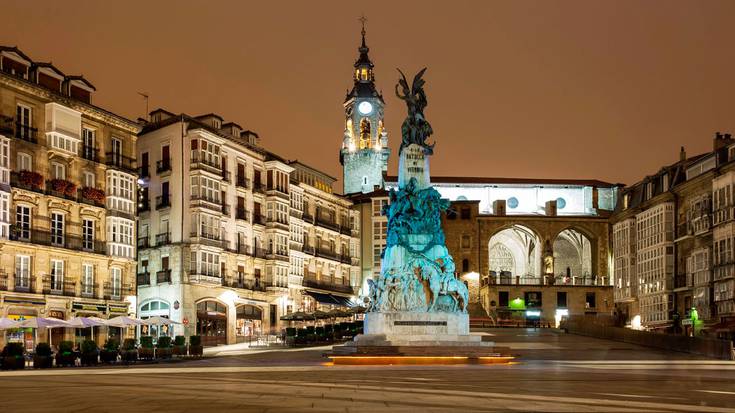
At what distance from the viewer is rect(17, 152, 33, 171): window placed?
54781 mm

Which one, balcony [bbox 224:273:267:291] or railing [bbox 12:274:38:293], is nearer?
railing [bbox 12:274:38:293]

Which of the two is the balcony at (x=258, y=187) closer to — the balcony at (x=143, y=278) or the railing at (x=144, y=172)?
the railing at (x=144, y=172)

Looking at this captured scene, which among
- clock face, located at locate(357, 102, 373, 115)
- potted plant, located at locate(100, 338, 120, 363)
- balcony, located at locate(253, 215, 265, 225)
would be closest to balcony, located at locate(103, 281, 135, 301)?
potted plant, located at locate(100, 338, 120, 363)

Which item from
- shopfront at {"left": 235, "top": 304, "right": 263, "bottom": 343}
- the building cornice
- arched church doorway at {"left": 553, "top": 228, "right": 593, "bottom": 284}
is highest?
the building cornice

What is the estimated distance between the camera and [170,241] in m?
70.2

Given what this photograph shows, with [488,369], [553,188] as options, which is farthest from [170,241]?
[553,188]

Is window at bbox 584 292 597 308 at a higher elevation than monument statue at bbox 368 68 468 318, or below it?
below

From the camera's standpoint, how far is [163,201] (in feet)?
233

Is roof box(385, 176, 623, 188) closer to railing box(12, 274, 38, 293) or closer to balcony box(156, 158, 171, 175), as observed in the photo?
balcony box(156, 158, 171, 175)

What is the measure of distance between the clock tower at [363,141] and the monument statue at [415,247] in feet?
272

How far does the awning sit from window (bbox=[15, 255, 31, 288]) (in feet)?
123

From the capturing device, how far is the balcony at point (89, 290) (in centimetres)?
5888

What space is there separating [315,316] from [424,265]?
2884 centimetres

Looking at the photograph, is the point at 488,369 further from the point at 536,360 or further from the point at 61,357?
the point at 61,357
